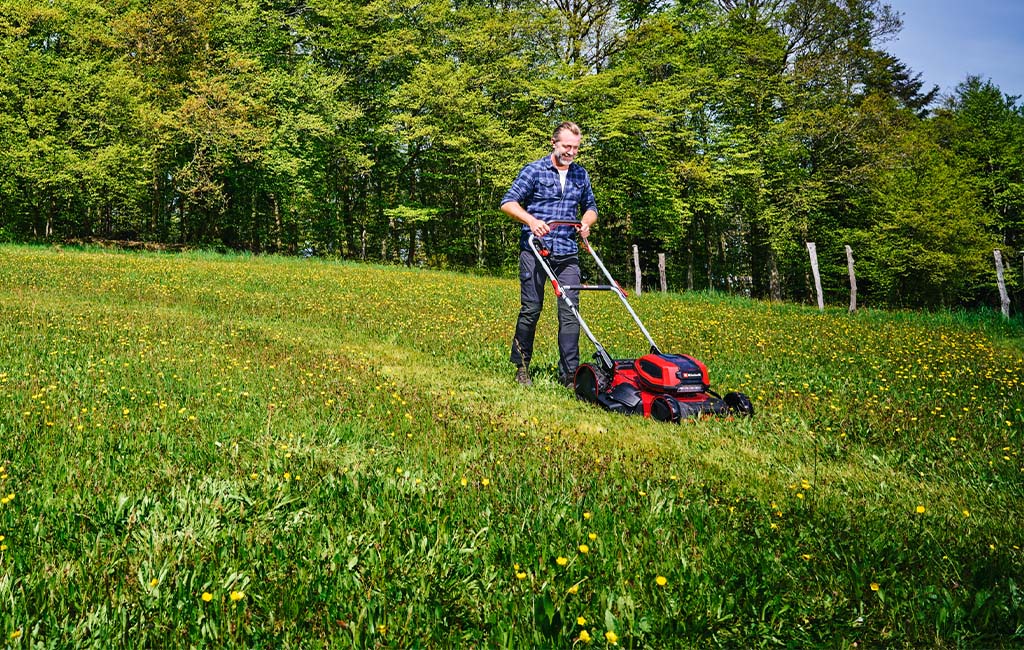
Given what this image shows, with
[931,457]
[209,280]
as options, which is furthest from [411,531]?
[209,280]

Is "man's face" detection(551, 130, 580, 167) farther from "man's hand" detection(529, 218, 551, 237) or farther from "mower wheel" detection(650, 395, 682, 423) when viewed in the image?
"mower wheel" detection(650, 395, 682, 423)

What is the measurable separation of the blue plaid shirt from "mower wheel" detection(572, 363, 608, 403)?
134cm

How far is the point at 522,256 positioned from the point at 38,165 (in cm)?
3250

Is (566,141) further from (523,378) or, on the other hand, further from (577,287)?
(523,378)

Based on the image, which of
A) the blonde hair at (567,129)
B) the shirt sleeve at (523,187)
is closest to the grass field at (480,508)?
the shirt sleeve at (523,187)

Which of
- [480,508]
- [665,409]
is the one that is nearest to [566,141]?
[665,409]

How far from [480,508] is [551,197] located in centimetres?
418

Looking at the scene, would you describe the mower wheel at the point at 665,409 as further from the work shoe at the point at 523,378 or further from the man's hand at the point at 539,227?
the man's hand at the point at 539,227

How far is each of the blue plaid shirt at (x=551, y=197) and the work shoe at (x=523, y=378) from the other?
1400 mm

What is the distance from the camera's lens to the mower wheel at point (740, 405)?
5516 mm

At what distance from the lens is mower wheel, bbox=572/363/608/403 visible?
20.0 feet

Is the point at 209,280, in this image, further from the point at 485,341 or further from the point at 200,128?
the point at 200,128

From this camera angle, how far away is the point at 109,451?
3996 mm

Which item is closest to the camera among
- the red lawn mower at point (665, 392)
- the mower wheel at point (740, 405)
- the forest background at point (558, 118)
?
the red lawn mower at point (665, 392)
